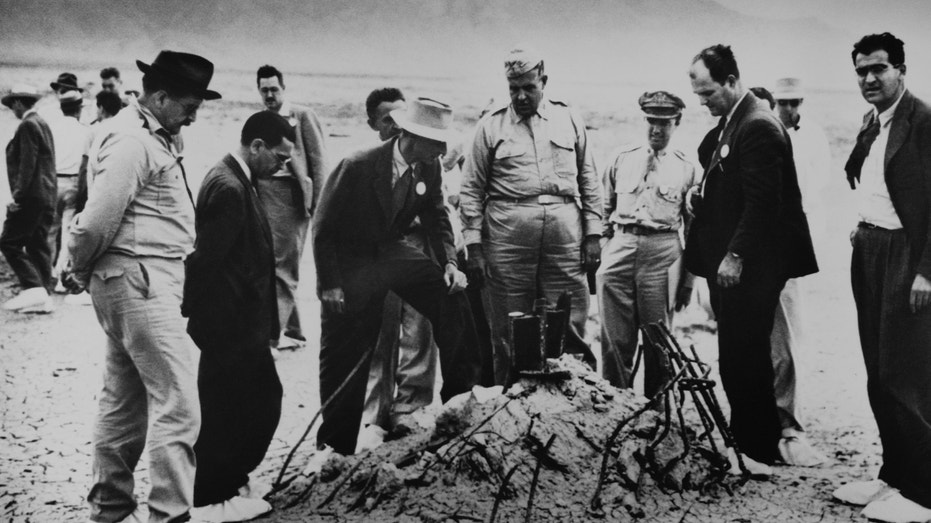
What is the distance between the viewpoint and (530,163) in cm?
404

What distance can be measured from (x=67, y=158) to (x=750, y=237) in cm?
331

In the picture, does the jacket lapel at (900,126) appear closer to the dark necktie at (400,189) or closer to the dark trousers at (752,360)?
the dark trousers at (752,360)

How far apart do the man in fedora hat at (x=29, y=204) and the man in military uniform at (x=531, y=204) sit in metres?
2.04

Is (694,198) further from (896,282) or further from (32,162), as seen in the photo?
(32,162)

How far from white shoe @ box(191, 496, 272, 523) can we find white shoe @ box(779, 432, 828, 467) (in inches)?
88.9

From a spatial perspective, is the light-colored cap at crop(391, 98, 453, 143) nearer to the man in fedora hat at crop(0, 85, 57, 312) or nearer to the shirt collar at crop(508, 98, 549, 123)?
the shirt collar at crop(508, 98, 549, 123)

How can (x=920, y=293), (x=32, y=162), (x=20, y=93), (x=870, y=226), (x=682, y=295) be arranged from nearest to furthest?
1. (x=920, y=293)
2. (x=870, y=226)
3. (x=20, y=93)
4. (x=32, y=162)
5. (x=682, y=295)

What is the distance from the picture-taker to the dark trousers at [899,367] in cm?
304

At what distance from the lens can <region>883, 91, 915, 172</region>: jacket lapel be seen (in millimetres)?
3117

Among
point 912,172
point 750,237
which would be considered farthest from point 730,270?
point 912,172

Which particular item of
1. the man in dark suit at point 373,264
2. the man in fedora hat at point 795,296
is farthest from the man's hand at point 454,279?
the man in fedora hat at point 795,296

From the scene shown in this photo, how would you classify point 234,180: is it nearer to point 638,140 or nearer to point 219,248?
point 219,248

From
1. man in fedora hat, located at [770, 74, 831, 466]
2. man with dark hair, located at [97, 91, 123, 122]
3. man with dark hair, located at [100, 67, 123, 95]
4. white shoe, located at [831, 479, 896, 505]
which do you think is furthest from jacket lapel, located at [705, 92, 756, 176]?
man with dark hair, located at [97, 91, 123, 122]

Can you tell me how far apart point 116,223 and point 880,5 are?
4.02m
